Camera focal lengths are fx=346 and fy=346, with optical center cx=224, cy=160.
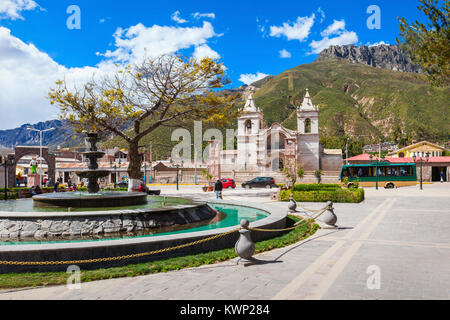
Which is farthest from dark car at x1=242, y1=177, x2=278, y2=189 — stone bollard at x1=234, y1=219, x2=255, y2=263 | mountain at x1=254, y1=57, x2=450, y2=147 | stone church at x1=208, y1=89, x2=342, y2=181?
mountain at x1=254, y1=57, x2=450, y2=147

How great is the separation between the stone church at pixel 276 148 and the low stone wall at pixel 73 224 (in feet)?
155

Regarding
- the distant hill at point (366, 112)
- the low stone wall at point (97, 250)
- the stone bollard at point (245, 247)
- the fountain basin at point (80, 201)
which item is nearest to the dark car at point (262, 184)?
the fountain basin at point (80, 201)

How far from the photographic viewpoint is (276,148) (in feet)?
203

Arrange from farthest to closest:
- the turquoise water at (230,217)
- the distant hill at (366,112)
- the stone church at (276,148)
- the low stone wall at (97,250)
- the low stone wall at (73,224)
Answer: the distant hill at (366,112) < the stone church at (276,148) < the turquoise water at (230,217) < the low stone wall at (73,224) < the low stone wall at (97,250)

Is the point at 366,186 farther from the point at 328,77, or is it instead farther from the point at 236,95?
the point at 328,77

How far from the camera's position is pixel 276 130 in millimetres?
60062

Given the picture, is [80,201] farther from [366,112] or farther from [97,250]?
[366,112]

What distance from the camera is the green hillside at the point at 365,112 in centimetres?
9769

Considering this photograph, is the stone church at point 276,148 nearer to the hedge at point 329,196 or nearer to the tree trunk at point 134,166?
the tree trunk at point 134,166

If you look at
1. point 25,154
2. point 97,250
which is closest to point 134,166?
point 97,250

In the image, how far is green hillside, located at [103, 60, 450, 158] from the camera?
97.7m

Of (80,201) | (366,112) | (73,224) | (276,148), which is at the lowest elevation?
(73,224)

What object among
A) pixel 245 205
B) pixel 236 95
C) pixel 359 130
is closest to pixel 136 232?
pixel 245 205

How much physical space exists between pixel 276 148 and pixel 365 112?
277ft
